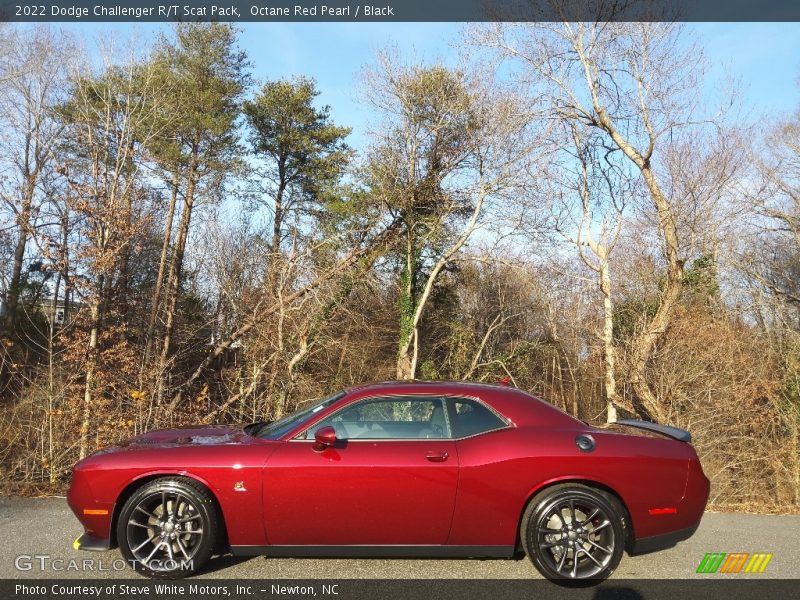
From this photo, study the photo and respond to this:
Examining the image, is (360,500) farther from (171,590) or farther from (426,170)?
(426,170)

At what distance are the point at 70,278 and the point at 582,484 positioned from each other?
9317 mm

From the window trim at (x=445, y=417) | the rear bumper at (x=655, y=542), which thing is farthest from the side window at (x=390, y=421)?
the rear bumper at (x=655, y=542)

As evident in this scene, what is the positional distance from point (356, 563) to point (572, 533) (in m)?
1.55

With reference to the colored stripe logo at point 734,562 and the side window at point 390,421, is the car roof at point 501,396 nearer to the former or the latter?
the side window at point 390,421

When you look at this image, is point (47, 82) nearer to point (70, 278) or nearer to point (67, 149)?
point (67, 149)

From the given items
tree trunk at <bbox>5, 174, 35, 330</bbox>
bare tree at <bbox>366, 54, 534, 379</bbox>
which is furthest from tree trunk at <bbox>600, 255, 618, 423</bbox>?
tree trunk at <bbox>5, 174, 35, 330</bbox>

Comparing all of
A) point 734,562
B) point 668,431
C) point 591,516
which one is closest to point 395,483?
point 591,516

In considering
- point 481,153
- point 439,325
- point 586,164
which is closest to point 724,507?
point 586,164

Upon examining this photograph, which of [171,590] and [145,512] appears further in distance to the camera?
[145,512]

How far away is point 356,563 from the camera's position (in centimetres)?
446

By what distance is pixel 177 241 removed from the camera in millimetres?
22484

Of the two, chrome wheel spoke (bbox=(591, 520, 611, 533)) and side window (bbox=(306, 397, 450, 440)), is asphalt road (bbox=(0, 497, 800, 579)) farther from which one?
side window (bbox=(306, 397, 450, 440))

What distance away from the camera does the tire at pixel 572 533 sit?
4211mm

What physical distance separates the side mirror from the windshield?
33 centimetres
